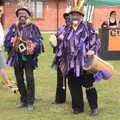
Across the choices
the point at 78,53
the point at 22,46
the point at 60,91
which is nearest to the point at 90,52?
the point at 78,53

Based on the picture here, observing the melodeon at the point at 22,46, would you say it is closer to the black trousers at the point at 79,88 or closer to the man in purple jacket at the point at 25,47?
the man in purple jacket at the point at 25,47

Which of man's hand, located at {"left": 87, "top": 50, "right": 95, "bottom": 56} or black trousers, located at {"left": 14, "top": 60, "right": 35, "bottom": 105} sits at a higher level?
man's hand, located at {"left": 87, "top": 50, "right": 95, "bottom": 56}

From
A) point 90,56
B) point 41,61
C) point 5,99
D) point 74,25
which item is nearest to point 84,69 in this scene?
point 90,56

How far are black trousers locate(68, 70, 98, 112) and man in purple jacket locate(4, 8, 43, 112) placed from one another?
0.73 m

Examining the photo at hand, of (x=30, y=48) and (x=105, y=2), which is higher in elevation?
(x=30, y=48)

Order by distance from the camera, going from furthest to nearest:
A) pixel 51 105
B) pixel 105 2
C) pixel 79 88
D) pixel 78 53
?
pixel 105 2, pixel 51 105, pixel 79 88, pixel 78 53

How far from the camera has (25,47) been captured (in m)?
8.63

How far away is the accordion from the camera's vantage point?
28.3 ft

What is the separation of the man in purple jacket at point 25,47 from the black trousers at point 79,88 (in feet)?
2.39

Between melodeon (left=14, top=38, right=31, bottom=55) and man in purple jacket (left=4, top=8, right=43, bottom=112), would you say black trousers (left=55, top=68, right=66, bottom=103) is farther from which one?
melodeon (left=14, top=38, right=31, bottom=55)

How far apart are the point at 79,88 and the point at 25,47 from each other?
44.5 inches

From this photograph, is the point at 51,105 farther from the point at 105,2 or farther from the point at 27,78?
the point at 105,2

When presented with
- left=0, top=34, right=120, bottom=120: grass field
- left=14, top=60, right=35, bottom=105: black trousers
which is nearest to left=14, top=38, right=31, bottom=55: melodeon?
left=14, top=60, right=35, bottom=105: black trousers

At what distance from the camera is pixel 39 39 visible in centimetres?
879
